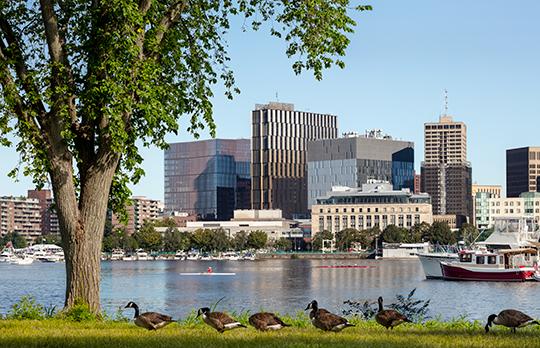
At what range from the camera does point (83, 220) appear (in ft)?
77.4

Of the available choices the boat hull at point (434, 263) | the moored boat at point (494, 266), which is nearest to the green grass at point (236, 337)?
the moored boat at point (494, 266)

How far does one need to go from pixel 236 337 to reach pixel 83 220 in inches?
248

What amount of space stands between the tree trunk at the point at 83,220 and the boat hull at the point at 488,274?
312ft

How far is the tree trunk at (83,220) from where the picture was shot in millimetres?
23375

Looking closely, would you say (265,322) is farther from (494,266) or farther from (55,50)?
(494,266)

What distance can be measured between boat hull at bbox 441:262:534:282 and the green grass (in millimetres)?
94266

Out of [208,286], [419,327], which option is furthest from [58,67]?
[208,286]

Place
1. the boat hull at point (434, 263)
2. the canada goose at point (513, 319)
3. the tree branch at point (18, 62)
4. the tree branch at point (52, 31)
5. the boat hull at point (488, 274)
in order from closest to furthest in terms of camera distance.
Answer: the canada goose at point (513, 319)
the tree branch at point (18, 62)
the tree branch at point (52, 31)
the boat hull at point (488, 274)
the boat hull at point (434, 263)

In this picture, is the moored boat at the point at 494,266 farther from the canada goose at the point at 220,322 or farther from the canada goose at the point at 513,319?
the canada goose at the point at 220,322

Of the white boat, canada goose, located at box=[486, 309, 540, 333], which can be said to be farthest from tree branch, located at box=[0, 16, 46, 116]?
the white boat

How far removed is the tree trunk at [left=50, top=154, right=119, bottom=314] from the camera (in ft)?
76.7

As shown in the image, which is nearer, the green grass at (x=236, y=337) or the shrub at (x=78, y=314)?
the green grass at (x=236, y=337)

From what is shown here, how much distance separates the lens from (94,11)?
23.0 meters

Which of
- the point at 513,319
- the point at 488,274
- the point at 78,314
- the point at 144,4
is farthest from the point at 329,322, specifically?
Result: the point at 488,274
